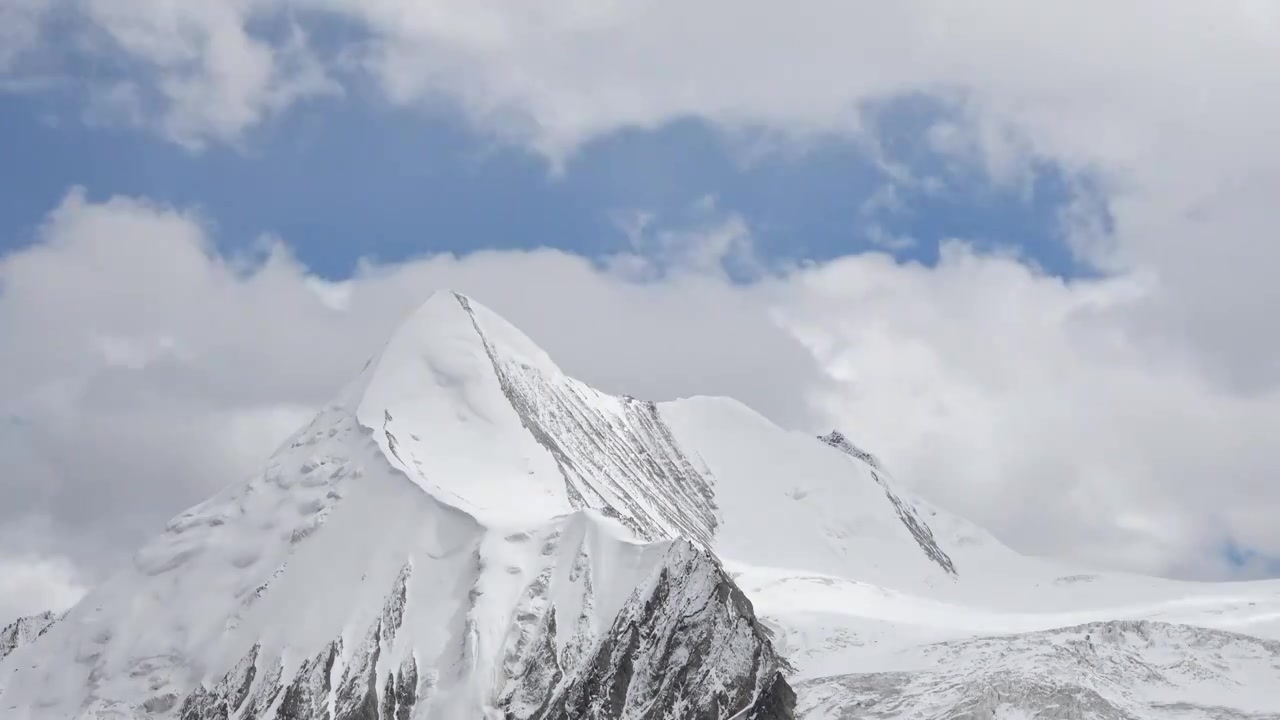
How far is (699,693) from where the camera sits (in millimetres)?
180875

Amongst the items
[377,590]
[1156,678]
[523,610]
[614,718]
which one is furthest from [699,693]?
[1156,678]

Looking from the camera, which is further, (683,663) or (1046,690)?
(1046,690)

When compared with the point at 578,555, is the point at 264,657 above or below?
below

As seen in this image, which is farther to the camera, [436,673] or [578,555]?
[578,555]

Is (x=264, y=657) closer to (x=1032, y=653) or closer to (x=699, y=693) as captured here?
(x=699, y=693)

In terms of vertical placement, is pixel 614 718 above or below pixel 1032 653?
below

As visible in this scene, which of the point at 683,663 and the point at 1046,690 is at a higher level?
the point at 1046,690

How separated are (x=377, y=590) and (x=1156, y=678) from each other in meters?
90.6

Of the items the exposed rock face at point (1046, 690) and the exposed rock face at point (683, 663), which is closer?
the exposed rock face at point (683, 663)

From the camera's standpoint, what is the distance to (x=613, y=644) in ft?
616

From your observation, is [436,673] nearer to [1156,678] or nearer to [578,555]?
[578,555]

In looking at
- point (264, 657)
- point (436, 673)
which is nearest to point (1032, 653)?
point (436, 673)

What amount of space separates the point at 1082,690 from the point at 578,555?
194ft

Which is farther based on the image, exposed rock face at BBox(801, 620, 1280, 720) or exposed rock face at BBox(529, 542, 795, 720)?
exposed rock face at BBox(801, 620, 1280, 720)
